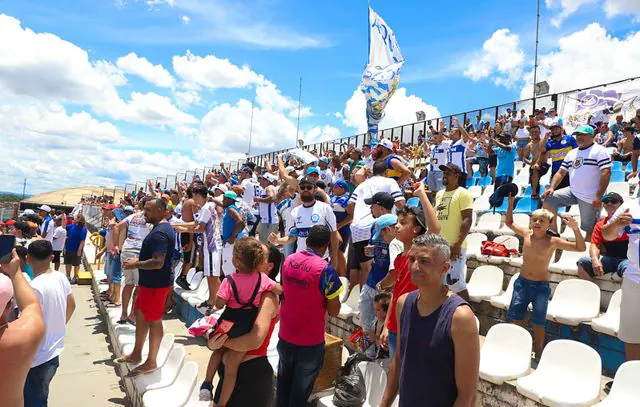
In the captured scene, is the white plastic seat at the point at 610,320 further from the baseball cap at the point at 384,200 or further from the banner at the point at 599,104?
the banner at the point at 599,104

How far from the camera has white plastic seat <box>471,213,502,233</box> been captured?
7.35 m

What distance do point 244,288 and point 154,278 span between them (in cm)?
211

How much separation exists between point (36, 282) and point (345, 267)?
13.0ft

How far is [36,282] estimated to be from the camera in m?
3.73

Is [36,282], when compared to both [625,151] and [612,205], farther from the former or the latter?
[625,151]

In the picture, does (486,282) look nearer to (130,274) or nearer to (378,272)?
(378,272)

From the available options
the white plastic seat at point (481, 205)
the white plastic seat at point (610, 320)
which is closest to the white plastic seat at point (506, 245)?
the white plastic seat at point (610, 320)

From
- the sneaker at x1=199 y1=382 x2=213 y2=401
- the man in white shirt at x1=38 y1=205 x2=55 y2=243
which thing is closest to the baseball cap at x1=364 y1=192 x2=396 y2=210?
the sneaker at x1=199 y1=382 x2=213 y2=401

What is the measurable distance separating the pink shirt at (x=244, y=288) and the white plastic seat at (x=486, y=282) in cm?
287

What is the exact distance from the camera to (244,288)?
125 inches

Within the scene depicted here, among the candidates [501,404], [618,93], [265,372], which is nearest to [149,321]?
[265,372]

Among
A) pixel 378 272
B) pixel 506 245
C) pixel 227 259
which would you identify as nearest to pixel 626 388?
pixel 378 272

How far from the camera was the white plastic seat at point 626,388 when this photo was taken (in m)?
2.98

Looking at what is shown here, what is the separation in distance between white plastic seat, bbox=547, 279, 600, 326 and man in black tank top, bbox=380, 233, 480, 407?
275 cm
